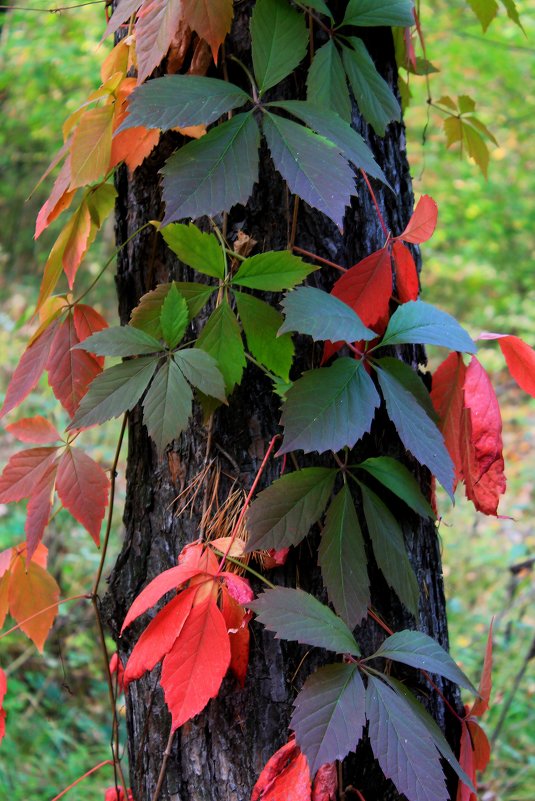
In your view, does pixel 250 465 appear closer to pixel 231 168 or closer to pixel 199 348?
pixel 199 348

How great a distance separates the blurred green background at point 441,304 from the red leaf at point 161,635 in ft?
2.81

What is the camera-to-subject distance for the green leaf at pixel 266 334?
2.74 ft

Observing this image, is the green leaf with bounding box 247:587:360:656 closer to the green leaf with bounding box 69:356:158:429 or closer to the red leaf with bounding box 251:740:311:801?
the red leaf with bounding box 251:740:311:801

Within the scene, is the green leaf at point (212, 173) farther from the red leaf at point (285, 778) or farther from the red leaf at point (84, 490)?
the red leaf at point (285, 778)

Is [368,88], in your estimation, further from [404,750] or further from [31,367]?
[404,750]

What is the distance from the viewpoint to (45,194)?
6.46 m

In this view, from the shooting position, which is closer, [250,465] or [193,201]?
[193,201]

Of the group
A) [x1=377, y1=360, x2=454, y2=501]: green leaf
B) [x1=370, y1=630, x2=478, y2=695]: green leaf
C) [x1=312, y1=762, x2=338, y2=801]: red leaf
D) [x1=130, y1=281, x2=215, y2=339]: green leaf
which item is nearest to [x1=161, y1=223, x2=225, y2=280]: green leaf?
[x1=130, y1=281, x2=215, y2=339]: green leaf

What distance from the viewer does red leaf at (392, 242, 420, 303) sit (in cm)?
93

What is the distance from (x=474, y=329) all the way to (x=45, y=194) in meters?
4.58

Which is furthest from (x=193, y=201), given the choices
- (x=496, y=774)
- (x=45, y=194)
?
(x=45, y=194)

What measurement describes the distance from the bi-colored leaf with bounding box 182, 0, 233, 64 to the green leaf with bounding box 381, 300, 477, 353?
1.20 ft

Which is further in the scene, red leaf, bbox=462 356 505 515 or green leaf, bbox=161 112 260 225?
red leaf, bbox=462 356 505 515

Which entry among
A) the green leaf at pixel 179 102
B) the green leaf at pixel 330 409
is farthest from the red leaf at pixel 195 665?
the green leaf at pixel 179 102
